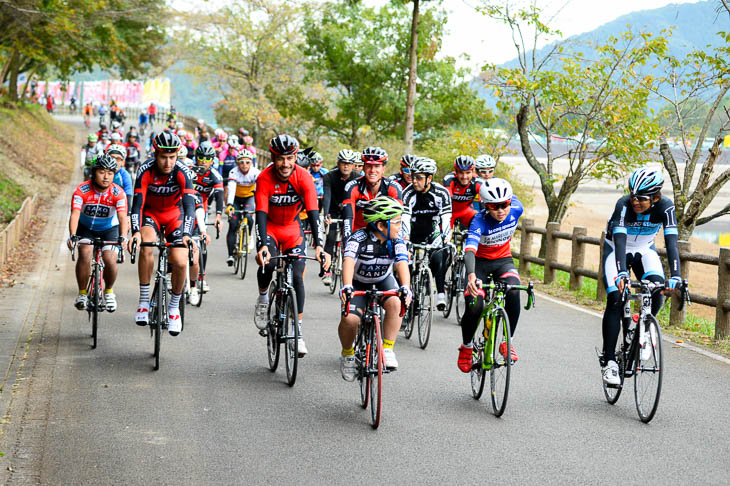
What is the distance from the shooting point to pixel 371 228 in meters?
7.48

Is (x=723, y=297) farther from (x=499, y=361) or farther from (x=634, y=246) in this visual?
(x=499, y=361)

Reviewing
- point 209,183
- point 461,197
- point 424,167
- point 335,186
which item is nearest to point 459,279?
point 461,197

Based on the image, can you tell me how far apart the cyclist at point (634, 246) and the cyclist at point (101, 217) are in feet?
18.2

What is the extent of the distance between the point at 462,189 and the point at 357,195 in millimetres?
3028

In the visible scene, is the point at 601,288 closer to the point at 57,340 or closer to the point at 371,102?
the point at 57,340

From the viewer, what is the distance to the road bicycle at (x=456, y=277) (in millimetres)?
11836

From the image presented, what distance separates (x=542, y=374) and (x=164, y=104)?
301ft

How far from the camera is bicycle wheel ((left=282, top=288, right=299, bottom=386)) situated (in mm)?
7941

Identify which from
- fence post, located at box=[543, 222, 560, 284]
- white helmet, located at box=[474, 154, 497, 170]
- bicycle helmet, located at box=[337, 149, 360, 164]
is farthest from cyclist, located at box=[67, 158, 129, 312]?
fence post, located at box=[543, 222, 560, 284]

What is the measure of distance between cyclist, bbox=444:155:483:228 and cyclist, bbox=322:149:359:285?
→ 1825mm

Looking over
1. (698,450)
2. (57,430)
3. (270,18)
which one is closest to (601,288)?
(698,450)

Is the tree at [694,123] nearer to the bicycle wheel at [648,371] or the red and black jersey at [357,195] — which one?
the red and black jersey at [357,195]

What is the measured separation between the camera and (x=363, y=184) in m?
9.95

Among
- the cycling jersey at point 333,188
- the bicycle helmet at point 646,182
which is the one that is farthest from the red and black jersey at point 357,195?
the cycling jersey at point 333,188
